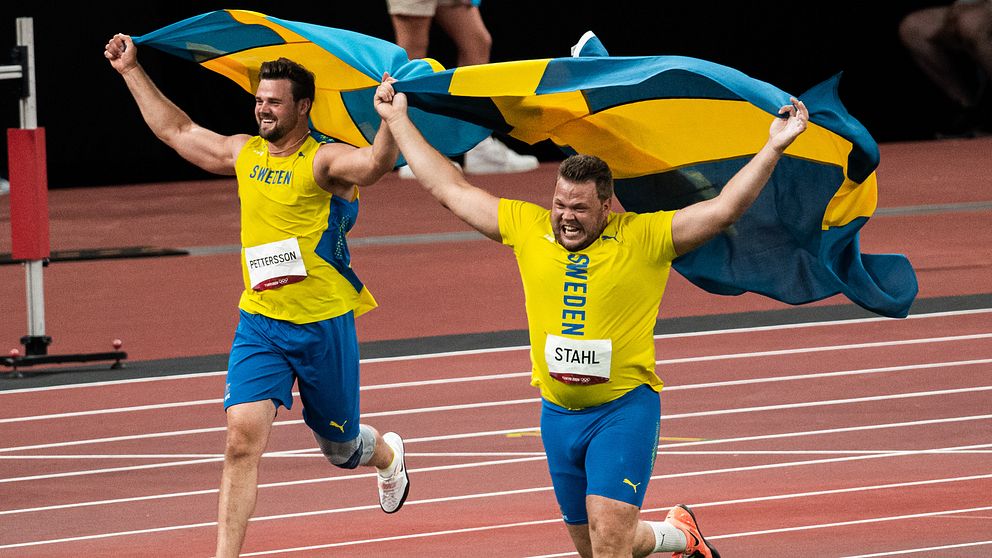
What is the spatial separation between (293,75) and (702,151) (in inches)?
63.3

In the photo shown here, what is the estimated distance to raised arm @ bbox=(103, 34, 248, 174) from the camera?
712cm

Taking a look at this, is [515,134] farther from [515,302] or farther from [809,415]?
[515,302]

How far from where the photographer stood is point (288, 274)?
677cm

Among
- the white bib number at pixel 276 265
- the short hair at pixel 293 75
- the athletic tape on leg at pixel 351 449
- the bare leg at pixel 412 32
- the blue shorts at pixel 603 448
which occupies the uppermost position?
the bare leg at pixel 412 32

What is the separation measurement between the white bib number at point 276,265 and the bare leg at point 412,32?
8702mm

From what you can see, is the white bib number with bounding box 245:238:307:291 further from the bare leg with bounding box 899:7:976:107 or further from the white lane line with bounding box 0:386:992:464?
the bare leg with bounding box 899:7:976:107

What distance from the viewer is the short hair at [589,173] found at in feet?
18.7

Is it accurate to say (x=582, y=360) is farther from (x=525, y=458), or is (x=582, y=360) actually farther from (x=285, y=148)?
(x=525, y=458)

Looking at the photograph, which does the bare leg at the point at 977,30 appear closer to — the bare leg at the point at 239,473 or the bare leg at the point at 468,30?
the bare leg at the point at 468,30

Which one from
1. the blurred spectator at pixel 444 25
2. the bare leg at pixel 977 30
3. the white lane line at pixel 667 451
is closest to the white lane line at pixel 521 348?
the white lane line at pixel 667 451

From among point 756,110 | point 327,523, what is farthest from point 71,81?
point 756,110

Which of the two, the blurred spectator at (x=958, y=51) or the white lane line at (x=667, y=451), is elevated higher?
the blurred spectator at (x=958, y=51)

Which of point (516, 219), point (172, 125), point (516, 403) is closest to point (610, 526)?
point (516, 219)

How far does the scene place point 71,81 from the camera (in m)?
17.3
